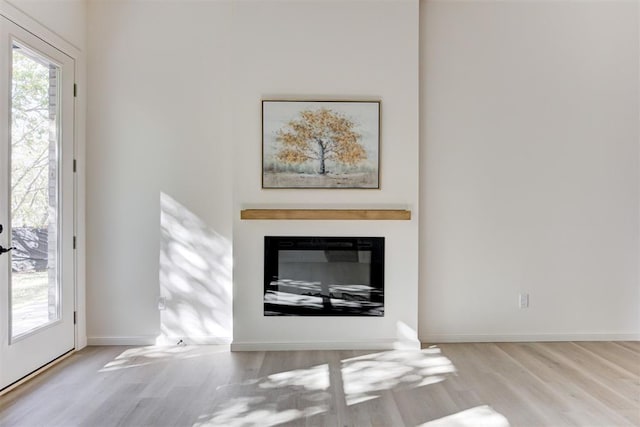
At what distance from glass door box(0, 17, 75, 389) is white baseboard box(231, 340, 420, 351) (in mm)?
1414

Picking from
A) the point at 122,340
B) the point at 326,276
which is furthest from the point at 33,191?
the point at 326,276

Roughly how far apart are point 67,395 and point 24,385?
396 millimetres

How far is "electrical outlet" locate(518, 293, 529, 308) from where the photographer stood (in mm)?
3975

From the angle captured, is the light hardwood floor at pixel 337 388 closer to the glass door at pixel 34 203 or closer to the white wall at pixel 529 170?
the glass door at pixel 34 203

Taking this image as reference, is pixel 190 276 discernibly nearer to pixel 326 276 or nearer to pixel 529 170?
pixel 326 276

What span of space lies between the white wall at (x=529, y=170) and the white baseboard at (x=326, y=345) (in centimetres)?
38

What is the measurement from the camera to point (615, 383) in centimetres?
300

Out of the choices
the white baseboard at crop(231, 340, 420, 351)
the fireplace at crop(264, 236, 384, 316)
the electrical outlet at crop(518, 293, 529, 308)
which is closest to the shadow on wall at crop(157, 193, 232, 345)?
the white baseboard at crop(231, 340, 420, 351)

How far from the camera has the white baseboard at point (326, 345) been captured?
3.69m

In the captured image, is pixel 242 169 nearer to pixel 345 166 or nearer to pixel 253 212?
pixel 253 212

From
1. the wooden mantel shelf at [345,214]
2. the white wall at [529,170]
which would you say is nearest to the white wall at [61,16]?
the wooden mantel shelf at [345,214]

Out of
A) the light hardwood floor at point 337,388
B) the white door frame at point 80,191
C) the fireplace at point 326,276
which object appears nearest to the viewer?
the light hardwood floor at point 337,388

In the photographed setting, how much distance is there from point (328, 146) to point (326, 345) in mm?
1676

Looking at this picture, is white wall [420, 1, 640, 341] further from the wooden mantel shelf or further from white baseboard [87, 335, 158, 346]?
white baseboard [87, 335, 158, 346]
